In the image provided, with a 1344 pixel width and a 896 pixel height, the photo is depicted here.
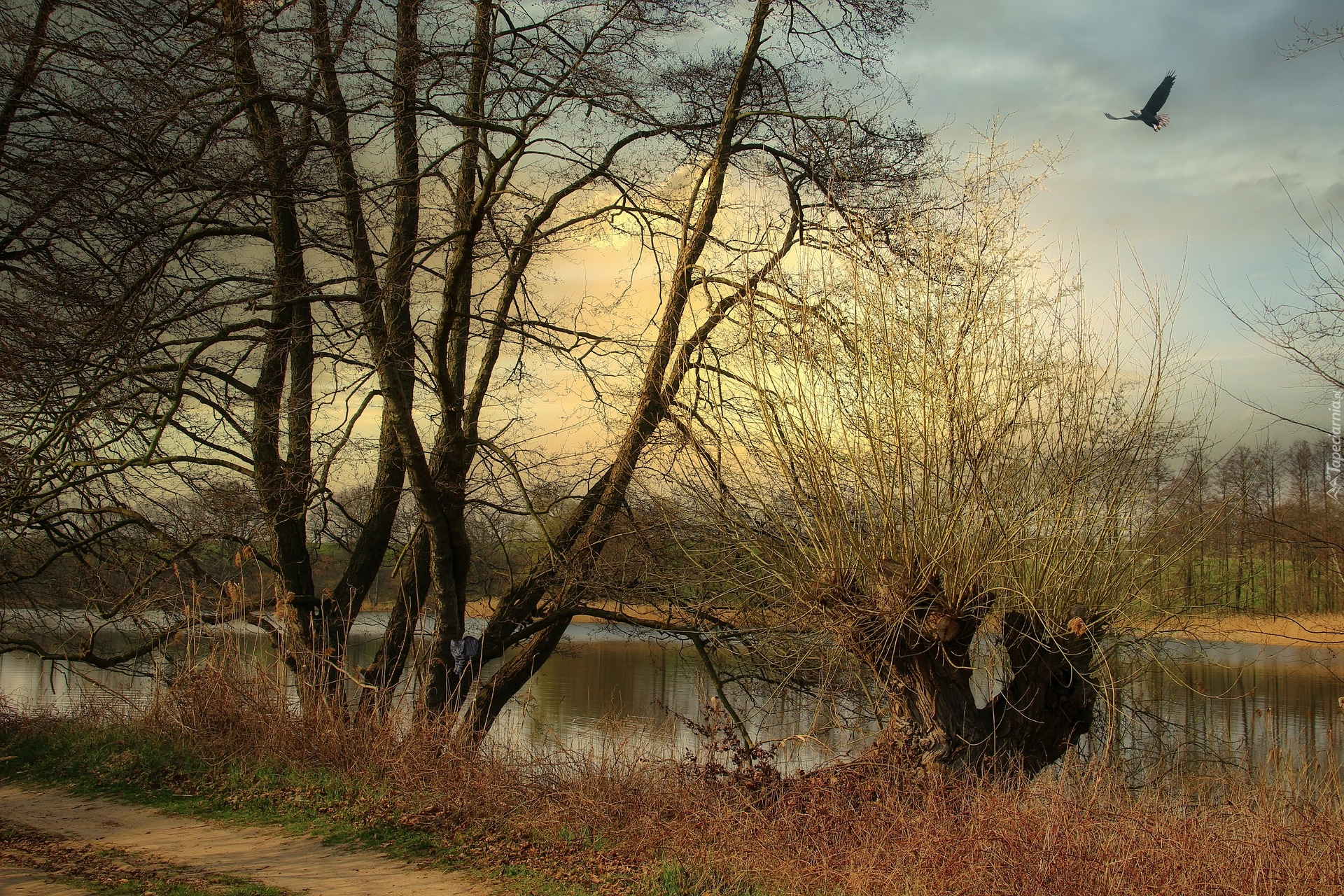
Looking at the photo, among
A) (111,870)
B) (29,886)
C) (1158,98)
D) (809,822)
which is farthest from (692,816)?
(1158,98)

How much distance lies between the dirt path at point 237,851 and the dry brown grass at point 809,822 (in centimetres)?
48

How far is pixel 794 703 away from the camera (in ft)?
30.4

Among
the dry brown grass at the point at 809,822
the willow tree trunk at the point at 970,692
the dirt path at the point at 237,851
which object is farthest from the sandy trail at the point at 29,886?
the willow tree trunk at the point at 970,692

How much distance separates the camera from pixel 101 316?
24.6 feet

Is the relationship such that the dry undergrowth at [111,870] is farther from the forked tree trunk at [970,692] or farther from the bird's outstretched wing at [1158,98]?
the bird's outstretched wing at [1158,98]

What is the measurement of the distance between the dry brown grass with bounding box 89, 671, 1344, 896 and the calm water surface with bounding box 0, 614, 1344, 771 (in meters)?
0.45

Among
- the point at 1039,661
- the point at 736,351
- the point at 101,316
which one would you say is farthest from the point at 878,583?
the point at 101,316

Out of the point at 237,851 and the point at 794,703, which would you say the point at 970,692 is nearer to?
the point at 794,703

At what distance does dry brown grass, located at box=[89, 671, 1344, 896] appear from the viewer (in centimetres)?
498

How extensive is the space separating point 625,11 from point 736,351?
12.8 ft

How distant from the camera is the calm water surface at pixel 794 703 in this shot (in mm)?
7656

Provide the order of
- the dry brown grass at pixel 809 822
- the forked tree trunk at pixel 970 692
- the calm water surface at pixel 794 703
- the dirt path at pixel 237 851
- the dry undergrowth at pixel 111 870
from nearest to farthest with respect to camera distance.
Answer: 1. the dry brown grass at pixel 809 822
2. the dry undergrowth at pixel 111 870
3. the dirt path at pixel 237 851
4. the forked tree trunk at pixel 970 692
5. the calm water surface at pixel 794 703

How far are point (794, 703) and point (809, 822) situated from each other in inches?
129

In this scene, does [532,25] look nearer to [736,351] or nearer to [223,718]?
[736,351]
